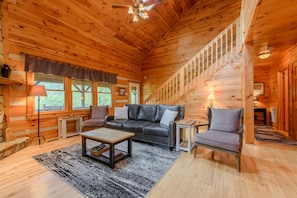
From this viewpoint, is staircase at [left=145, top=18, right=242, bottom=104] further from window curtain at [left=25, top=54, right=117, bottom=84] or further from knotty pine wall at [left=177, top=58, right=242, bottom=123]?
window curtain at [left=25, top=54, right=117, bottom=84]

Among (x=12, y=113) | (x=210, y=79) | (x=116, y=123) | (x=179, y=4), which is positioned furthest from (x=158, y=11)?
(x=12, y=113)

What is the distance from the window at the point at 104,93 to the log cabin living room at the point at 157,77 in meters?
0.04

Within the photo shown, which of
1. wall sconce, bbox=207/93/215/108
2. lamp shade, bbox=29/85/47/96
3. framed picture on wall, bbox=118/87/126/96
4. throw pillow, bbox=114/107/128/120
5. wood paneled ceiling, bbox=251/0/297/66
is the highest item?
wood paneled ceiling, bbox=251/0/297/66

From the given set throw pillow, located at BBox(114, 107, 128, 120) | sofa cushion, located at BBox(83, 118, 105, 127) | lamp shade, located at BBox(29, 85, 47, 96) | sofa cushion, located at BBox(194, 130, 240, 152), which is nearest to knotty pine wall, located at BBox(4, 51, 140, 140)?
lamp shade, located at BBox(29, 85, 47, 96)

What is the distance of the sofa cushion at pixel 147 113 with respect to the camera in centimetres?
383

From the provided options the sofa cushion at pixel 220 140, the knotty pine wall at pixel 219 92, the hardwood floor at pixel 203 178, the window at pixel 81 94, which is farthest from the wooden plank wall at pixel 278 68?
the window at pixel 81 94

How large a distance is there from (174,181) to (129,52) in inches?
223

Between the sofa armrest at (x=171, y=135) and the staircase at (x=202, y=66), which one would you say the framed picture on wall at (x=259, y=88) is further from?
the sofa armrest at (x=171, y=135)

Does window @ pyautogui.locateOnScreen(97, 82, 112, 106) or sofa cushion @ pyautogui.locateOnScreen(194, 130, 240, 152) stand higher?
window @ pyautogui.locateOnScreen(97, 82, 112, 106)

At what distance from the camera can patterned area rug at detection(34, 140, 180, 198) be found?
1769 millimetres

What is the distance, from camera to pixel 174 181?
1913mm

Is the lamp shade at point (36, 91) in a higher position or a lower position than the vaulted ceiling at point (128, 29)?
lower

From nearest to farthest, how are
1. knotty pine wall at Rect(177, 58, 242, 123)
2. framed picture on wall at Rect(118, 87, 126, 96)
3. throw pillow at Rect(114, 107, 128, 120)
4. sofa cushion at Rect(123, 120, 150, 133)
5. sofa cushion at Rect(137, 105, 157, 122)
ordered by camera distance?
sofa cushion at Rect(123, 120, 150, 133) < sofa cushion at Rect(137, 105, 157, 122) < knotty pine wall at Rect(177, 58, 242, 123) < throw pillow at Rect(114, 107, 128, 120) < framed picture on wall at Rect(118, 87, 126, 96)

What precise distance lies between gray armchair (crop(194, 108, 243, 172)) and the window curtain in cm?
394
